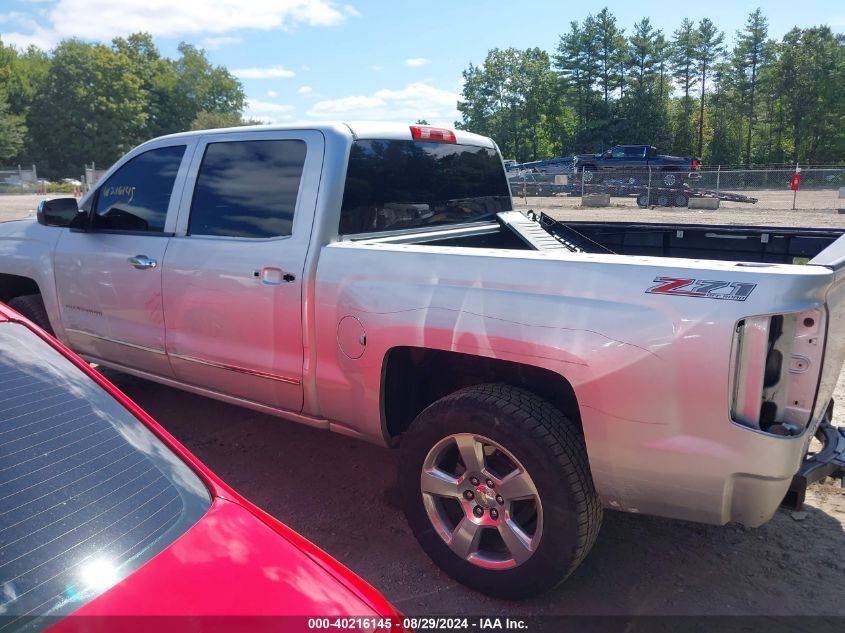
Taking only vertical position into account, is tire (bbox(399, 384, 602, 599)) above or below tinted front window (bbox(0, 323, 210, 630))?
below

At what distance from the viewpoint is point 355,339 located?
3.11 meters

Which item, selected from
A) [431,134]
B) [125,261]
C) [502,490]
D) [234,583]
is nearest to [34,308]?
[125,261]

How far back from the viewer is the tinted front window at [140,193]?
4.10m

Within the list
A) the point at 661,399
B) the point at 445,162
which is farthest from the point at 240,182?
the point at 661,399

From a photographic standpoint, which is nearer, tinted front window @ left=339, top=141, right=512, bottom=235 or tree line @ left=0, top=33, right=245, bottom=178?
tinted front window @ left=339, top=141, right=512, bottom=235

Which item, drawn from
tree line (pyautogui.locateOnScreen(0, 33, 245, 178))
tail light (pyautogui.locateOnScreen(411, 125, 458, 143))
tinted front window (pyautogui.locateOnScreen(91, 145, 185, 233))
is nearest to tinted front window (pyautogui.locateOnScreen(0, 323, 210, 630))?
tinted front window (pyautogui.locateOnScreen(91, 145, 185, 233))

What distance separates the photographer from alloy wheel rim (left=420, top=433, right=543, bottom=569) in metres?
2.65

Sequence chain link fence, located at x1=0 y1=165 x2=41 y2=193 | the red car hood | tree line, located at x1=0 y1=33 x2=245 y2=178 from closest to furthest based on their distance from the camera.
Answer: the red car hood < chain link fence, located at x1=0 y1=165 x2=41 y2=193 < tree line, located at x1=0 y1=33 x2=245 y2=178

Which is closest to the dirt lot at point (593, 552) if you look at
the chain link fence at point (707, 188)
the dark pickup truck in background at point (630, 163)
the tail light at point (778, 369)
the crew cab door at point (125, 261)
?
the crew cab door at point (125, 261)

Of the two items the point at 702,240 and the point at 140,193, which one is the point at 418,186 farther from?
the point at 702,240

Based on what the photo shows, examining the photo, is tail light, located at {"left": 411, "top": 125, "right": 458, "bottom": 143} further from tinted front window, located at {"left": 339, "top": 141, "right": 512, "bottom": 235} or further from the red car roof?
the red car roof

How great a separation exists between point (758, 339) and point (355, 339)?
5.57 ft

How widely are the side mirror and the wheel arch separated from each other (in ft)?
8.66

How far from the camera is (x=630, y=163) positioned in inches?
1374
